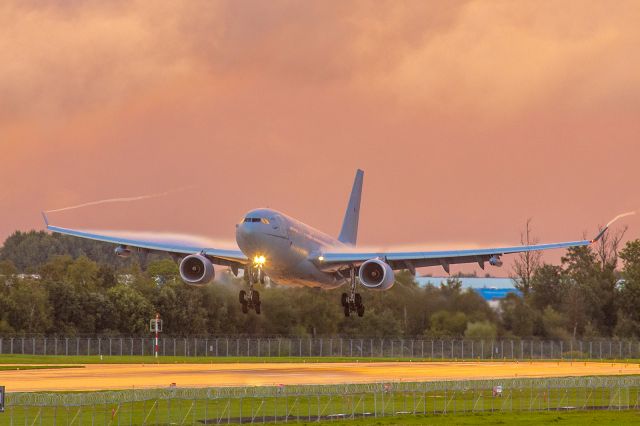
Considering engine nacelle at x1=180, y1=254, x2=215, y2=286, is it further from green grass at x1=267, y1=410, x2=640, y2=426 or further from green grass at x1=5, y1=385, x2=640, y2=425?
green grass at x1=267, y1=410, x2=640, y2=426

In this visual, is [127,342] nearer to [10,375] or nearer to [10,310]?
[10,310]

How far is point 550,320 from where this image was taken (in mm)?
134375

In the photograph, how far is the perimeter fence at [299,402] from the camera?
5290cm

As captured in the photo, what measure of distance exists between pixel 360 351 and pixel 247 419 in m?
67.5

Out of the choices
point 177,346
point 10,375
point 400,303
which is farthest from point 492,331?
point 10,375

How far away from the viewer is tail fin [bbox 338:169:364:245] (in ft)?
333

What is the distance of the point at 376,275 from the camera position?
271ft

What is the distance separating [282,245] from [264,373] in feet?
36.4

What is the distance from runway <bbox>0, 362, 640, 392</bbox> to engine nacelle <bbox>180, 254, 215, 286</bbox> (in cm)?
609

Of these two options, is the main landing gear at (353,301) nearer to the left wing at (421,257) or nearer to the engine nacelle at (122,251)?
the left wing at (421,257)

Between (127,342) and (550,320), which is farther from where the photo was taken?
(550,320)

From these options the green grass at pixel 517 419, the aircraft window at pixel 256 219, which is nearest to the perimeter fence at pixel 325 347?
the aircraft window at pixel 256 219

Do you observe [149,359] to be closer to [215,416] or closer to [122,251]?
[122,251]

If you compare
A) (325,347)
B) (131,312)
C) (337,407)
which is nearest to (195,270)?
(337,407)
